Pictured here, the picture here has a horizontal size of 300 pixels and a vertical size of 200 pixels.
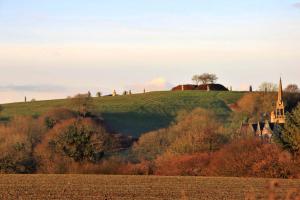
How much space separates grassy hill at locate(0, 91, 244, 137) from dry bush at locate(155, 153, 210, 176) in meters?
65.9

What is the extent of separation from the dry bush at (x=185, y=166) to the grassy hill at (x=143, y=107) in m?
65.9

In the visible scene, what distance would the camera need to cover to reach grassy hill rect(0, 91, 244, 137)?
5404 inches

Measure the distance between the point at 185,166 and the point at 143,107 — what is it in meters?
89.4

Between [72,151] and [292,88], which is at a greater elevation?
[292,88]

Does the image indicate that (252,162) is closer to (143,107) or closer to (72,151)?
(72,151)

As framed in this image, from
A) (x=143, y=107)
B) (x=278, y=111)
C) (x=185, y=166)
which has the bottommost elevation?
(x=185, y=166)

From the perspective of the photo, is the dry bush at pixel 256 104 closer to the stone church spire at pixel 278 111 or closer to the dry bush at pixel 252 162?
the stone church spire at pixel 278 111

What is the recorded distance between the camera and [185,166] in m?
61.6

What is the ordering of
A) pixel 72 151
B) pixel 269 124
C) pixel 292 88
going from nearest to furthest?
1. pixel 72 151
2. pixel 269 124
3. pixel 292 88

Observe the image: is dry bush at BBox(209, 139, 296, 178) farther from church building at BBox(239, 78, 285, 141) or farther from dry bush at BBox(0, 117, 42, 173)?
church building at BBox(239, 78, 285, 141)

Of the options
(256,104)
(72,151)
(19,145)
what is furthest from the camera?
(256,104)

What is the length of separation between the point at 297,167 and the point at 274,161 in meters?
1.78

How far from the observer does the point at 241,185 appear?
4206 cm

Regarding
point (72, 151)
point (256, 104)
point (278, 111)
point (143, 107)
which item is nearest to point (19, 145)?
point (72, 151)
